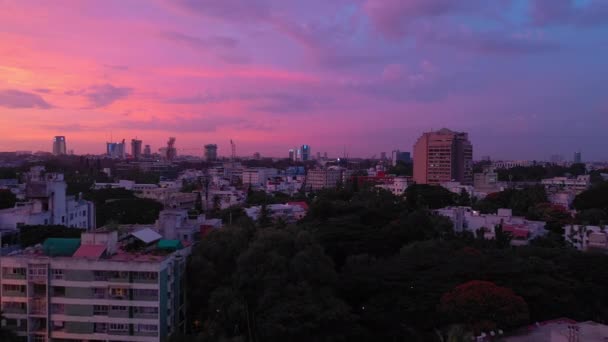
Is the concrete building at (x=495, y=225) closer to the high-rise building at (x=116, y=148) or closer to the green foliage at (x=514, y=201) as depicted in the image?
the green foliage at (x=514, y=201)

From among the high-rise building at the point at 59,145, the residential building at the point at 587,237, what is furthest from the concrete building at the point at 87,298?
the high-rise building at the point at 59,145

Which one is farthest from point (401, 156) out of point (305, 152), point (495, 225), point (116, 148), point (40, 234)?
point (40, 234)

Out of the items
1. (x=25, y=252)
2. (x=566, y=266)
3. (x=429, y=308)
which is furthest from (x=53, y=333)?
(x=566, y=266)

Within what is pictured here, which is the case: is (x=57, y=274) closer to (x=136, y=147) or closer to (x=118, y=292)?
(x=118, y=292)

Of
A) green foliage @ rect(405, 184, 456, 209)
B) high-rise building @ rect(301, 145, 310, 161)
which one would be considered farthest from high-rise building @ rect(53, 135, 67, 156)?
green foliage @ rect(405, 184, 456, 209)

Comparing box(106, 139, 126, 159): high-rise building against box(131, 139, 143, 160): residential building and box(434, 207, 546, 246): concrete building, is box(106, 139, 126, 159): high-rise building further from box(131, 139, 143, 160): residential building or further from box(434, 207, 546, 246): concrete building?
box(434, 207, 546, 246): concrete building

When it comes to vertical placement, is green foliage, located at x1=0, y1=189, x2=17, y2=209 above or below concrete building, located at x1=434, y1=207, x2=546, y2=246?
above
